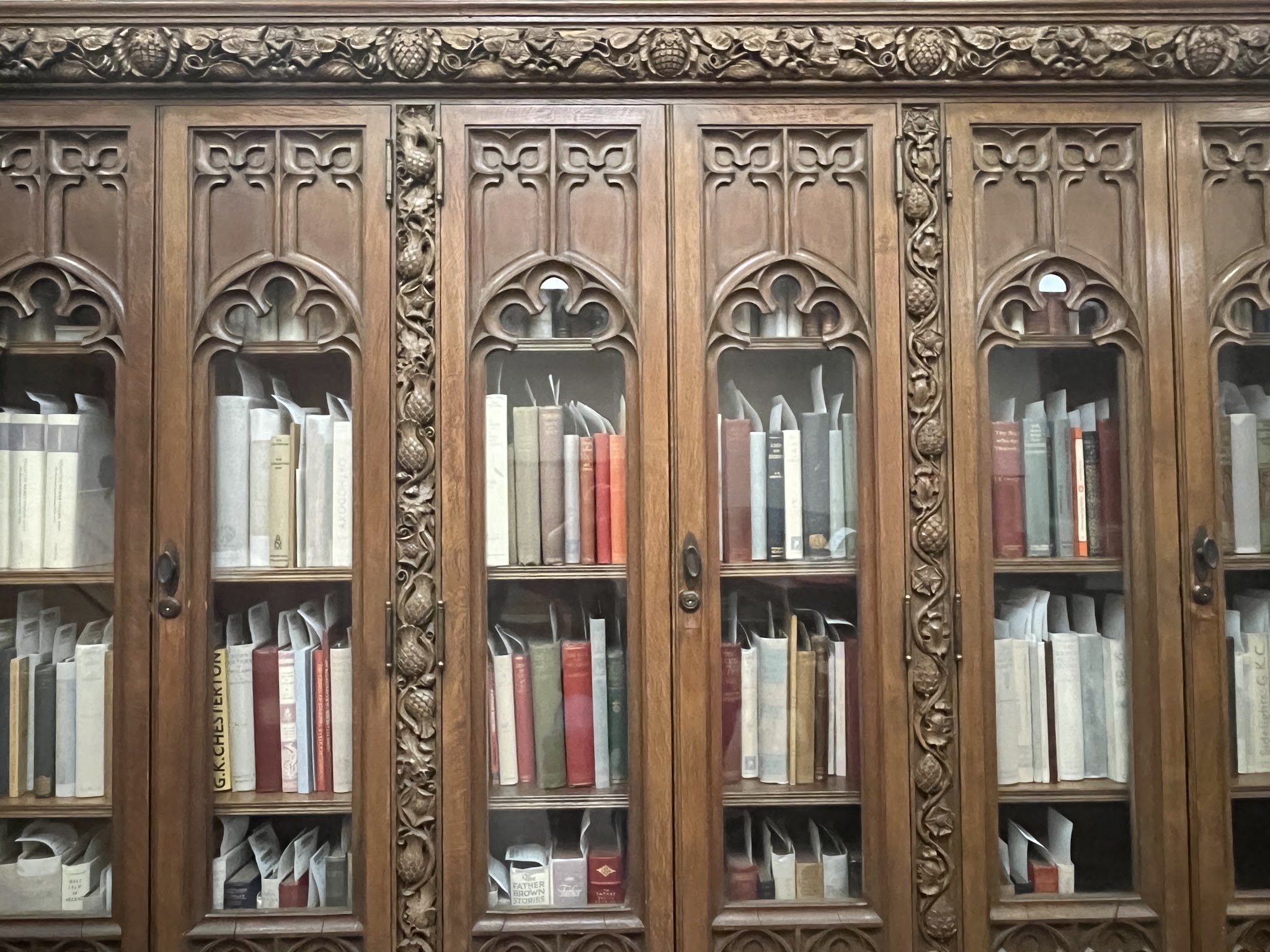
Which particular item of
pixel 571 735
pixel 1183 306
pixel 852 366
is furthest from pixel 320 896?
pixel 1183 306

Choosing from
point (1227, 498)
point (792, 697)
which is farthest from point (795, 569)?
point (1227, 498)

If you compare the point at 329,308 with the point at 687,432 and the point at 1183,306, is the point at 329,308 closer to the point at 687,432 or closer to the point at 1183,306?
the point at 687,432

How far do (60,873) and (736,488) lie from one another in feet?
5.03

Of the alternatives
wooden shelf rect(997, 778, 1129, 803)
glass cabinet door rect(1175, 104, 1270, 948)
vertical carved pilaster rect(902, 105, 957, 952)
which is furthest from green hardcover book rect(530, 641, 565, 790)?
glass cabinet door rect(1175, 104, 1270, 948)

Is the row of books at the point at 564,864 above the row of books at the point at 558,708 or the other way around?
the other way around

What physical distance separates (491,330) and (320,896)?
1.17m

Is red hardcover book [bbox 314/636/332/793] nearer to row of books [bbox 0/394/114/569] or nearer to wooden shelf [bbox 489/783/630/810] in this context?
wooden shelf [bbox 489/783/630/810]

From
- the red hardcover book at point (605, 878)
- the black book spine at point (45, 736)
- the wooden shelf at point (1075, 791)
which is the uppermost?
the black book spine at point (45, 736)

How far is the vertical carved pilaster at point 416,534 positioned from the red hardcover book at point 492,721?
4.0 inches

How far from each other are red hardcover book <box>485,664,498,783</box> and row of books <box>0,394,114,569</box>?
810 millimetres

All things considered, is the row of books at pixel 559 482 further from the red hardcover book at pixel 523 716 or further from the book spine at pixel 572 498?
the red hardcover book at pixel 523 716

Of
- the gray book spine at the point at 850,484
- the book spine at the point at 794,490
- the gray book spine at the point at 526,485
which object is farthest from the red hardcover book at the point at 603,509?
the gray book spine at the point at 850,484

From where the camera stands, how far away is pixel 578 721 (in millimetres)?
1756

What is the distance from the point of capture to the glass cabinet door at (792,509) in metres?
1.72
